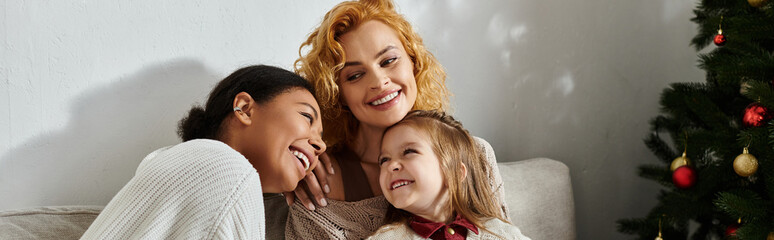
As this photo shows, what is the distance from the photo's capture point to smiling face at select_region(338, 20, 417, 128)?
1.31 meters

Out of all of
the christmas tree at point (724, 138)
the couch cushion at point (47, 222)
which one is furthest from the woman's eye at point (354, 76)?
the christmas tree at point (724, 138)

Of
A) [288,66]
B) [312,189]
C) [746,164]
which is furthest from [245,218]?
[746,164]

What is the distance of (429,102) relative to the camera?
152 centimetres

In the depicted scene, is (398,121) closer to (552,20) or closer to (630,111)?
(552,20)

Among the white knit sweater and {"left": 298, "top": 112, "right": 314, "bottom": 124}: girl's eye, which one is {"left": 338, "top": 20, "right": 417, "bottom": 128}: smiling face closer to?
{"left": 298, "top": 112, "right": 314, "bottom": 124}: girl's eye

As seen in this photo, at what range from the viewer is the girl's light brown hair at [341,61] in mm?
1308

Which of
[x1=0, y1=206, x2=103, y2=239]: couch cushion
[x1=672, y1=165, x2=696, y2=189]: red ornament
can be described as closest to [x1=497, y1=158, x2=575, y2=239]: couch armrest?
[x1=672, y1=165, x2=696, y2=189]: red ornament

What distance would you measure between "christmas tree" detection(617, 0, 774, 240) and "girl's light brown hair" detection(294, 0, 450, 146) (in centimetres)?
77

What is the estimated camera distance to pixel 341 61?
131 cm

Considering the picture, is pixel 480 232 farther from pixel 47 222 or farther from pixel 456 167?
pixel 47 222

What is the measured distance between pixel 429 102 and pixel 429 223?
37 cm

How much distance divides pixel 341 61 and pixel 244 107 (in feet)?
0.81

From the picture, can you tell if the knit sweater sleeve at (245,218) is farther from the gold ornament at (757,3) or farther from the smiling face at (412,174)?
the gold ornament at (757,3)

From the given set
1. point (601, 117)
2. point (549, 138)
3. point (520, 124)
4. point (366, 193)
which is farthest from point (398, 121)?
point (601, 117)
